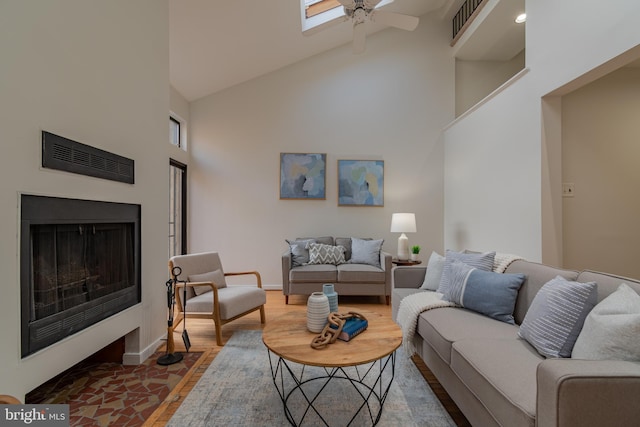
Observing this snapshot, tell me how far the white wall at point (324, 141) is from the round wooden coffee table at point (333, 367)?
8.63 feet

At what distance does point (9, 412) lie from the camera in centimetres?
104

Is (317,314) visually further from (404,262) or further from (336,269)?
(404,262)

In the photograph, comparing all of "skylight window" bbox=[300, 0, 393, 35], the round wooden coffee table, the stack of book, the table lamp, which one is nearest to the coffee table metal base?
the round wooden coffee table

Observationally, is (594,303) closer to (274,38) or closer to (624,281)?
(624,281)

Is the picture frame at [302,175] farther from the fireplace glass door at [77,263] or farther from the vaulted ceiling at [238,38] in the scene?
the fireplace glass door at [77,263]

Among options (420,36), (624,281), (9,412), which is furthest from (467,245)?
(9,412)

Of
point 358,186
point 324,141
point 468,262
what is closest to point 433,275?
point 468,262

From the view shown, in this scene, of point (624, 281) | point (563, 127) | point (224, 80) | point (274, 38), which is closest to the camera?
point (624, 281)

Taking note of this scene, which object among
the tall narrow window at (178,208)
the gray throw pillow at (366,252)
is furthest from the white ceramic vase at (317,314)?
the tall narrow window at (178,208)

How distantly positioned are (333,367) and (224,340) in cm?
171

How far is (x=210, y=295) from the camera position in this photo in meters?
2.81

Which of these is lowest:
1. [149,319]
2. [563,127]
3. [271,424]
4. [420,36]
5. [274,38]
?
[271,424]

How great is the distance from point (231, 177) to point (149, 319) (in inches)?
102

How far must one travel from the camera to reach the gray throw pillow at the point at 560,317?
142 cm
